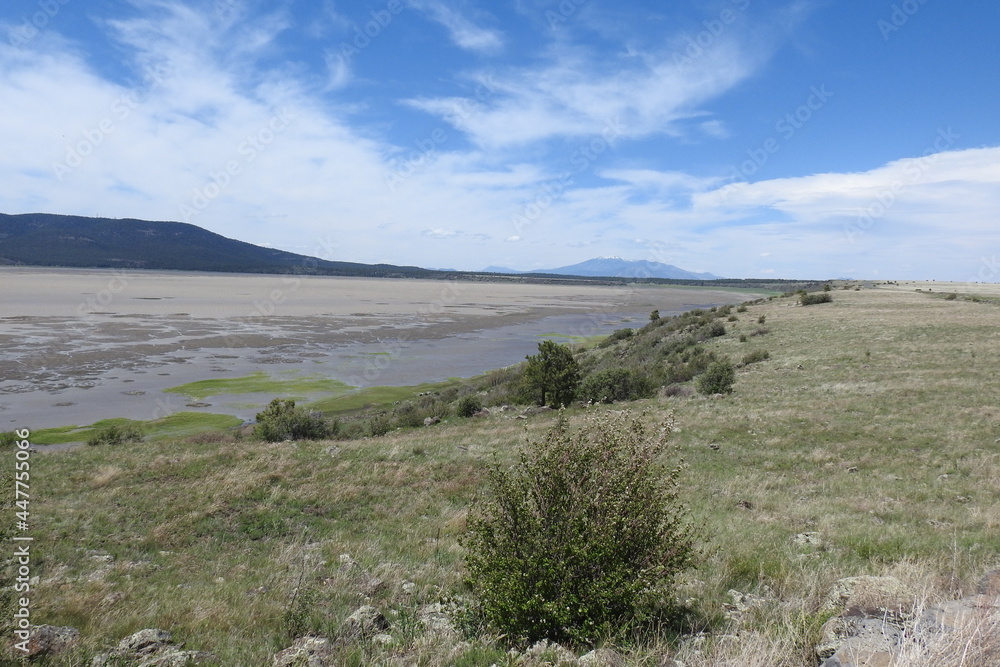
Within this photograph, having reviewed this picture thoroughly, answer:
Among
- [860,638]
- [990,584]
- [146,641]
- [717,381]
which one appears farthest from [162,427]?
[990,584]

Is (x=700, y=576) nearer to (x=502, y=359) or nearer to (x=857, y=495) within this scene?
(x=857, y=495)

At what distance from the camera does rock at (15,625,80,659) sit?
4699 mm

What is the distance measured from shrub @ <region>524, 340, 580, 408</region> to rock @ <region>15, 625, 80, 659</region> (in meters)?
21.2

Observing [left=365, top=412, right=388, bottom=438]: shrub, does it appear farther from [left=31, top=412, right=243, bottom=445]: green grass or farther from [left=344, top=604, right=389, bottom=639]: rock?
[left=344, top=604, right=389, bottom=639]: rock

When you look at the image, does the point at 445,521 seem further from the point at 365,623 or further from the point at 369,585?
the point at 365,623

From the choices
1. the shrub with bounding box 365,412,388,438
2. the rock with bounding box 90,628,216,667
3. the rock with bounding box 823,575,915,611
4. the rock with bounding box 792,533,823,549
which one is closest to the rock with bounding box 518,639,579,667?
the rock with bounding box 823,575,915,611

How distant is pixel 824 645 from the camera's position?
3.93 m

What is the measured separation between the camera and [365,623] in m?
5.38

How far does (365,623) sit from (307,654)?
710 mm

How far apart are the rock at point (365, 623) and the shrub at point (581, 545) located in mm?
1034

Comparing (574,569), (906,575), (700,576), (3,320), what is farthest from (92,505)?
(3,320)

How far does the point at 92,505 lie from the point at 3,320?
2263 inches

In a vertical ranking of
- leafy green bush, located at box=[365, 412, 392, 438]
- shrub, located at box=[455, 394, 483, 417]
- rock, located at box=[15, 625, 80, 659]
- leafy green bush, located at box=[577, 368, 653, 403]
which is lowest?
leafy green bush, located at box=[365, 412, 392, 438]

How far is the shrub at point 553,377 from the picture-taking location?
998 inches
